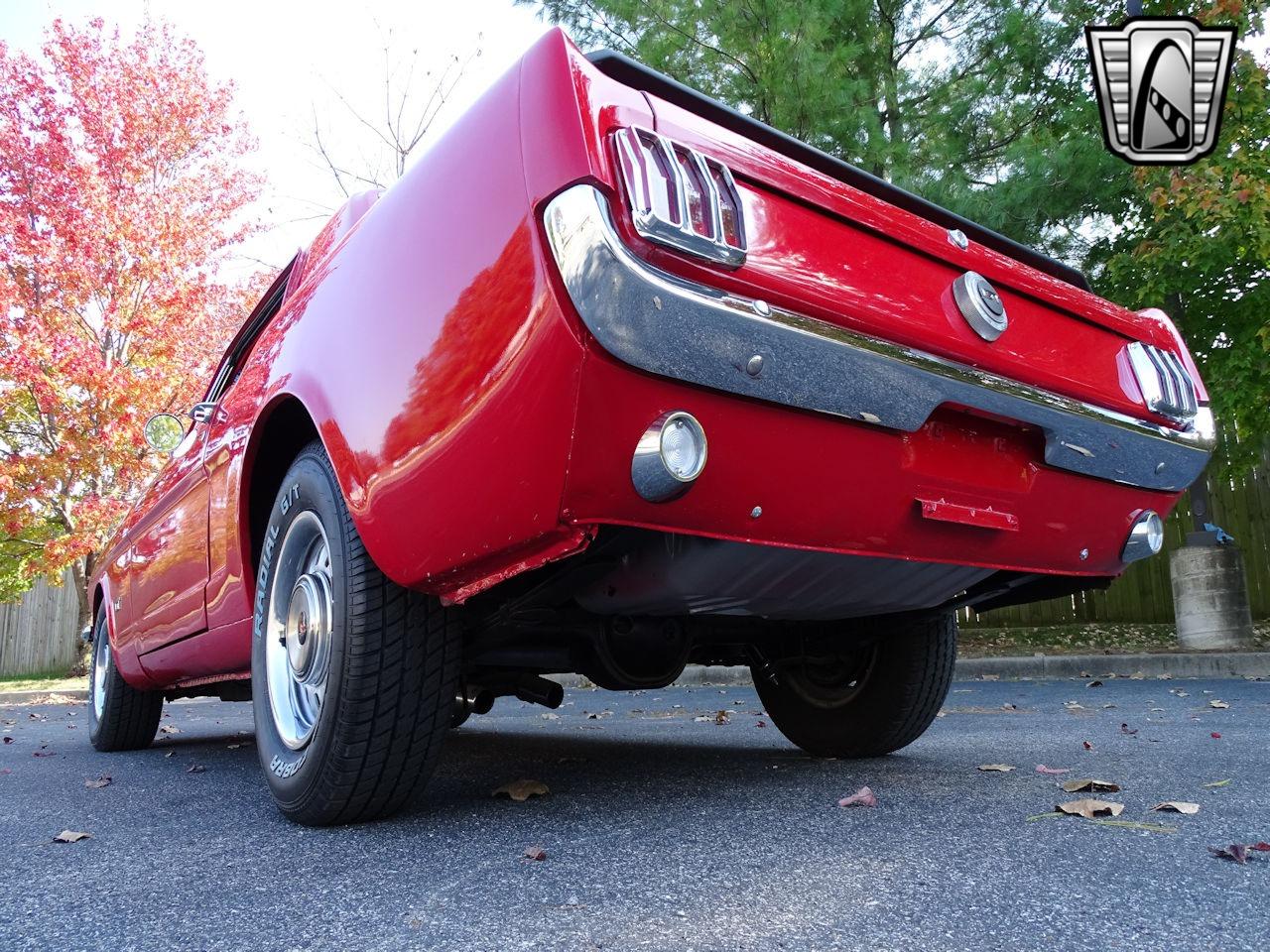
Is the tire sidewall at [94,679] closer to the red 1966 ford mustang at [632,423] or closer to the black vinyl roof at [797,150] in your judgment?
the red 1966 ford mustang at [632,423]

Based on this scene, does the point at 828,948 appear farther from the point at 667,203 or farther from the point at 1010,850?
the point at 667,203

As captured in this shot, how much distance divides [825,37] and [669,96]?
26.9ft

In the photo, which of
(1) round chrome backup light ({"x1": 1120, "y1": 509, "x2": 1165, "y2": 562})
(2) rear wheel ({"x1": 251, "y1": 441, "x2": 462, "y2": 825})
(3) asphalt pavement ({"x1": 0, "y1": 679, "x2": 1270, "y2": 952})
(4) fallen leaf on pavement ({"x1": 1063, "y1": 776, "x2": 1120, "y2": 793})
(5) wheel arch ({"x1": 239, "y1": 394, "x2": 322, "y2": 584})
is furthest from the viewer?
(5) wheel arch ({"x1": 239, "y1": 394, "x2": 322, "y2": 584})

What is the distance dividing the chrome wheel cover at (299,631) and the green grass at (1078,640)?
279 inches

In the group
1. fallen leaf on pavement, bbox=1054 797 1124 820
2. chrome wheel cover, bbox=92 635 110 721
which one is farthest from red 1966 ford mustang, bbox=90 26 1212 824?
chrome wheel cover, bbox=92 635 110 721

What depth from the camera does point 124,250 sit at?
11.6m

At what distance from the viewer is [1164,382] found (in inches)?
90.3

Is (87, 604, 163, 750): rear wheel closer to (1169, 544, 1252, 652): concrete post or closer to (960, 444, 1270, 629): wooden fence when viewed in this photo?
(1169, 544, 1252, 652): concrete post

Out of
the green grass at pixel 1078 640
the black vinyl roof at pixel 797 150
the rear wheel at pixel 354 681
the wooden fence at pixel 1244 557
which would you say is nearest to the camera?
the black vinyl roof at pixel 797 150

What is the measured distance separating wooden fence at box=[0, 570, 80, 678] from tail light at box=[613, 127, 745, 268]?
1770cm

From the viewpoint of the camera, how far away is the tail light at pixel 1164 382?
225 cm

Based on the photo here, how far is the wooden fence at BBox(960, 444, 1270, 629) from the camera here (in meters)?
9.99

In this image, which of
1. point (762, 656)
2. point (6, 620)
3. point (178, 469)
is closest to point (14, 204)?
point (6, 620)

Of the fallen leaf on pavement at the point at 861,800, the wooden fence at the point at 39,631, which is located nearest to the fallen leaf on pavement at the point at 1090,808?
the fallen leaf on pavement at the point at 861,800
